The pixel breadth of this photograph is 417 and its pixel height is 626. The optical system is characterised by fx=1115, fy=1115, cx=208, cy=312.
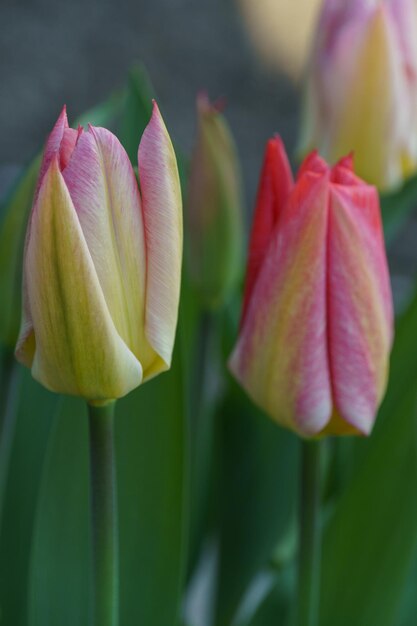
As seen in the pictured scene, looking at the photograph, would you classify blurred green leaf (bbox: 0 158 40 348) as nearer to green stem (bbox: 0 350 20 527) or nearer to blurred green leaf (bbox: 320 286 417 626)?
green stem (bbox: 0 350 20 527)

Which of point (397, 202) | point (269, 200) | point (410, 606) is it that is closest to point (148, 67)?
point (397, 202)

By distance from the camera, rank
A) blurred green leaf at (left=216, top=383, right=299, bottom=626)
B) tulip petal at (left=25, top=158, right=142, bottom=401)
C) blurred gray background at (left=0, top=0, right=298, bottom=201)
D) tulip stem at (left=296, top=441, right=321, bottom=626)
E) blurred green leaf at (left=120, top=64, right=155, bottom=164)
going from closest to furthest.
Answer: tulip petal at (left=25, top=158, right=142, bottom=401), tulip stem at (left=296, top=441, right=321, bottom=626), blurred green leaf at (left=120, top=64, right=155, bottom=164), blurred green leaf at (left=216, top=383, right=299, bottom=626), blurred gray background at (left=0, top=0, right=298, bottom=201)

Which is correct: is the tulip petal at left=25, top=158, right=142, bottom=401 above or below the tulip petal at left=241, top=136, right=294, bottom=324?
below

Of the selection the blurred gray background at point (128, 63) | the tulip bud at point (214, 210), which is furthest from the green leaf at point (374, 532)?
the blurred gray background at point (128, 63)

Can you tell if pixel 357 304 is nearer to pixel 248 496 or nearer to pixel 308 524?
pixel 308 524

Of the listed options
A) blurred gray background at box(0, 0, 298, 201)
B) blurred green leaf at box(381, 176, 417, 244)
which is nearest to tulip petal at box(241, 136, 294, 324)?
blurred green leaf at box(381, 176, 417, 244)

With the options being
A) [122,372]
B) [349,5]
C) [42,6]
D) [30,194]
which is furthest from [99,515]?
[42,6]
